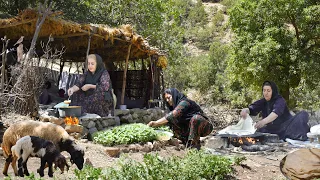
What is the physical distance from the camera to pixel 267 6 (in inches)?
592

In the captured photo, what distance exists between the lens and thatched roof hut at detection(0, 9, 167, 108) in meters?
8.88

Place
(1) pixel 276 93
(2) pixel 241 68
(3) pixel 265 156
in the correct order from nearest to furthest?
1. (3) pixel 265 156
2. (1) pixel 276 93
3. (2) pixel 241 68

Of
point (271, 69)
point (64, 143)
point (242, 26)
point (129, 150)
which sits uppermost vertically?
point (242, 26)

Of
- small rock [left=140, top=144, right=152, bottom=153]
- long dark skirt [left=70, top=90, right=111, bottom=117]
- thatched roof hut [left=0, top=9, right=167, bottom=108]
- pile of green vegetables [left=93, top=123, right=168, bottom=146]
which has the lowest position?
small rock [left=140, top=144, right=152, bottom=153]

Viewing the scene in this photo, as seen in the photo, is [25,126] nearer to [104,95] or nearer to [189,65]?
[104,95]

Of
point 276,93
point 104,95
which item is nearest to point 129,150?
point 104,95

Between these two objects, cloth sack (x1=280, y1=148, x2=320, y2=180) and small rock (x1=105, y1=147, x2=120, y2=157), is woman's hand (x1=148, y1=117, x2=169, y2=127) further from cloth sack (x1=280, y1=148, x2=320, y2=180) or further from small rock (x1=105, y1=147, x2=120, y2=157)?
cloth sack (x1=280, y1=148, x2=320, y2=180)

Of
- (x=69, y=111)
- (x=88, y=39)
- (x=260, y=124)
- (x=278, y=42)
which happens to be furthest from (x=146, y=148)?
(x=278, y=42)

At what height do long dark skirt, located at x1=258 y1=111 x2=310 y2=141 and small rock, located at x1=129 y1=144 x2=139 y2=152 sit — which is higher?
long dark skirt, located at x1=258 y1=111 x2=310 y2=141

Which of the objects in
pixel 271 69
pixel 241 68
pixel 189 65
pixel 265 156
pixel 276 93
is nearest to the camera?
pixel 265 156

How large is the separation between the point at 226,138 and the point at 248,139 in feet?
1.44

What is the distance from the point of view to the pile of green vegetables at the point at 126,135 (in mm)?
7133

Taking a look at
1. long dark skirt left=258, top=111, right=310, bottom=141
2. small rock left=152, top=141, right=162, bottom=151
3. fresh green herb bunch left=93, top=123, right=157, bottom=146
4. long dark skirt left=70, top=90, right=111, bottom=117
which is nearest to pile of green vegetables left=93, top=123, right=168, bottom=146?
fresh green herb bunch left=93, top=123, right=157, bottom=146

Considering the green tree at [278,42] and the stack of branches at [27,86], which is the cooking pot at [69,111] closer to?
the stack of branches at [27,86]
